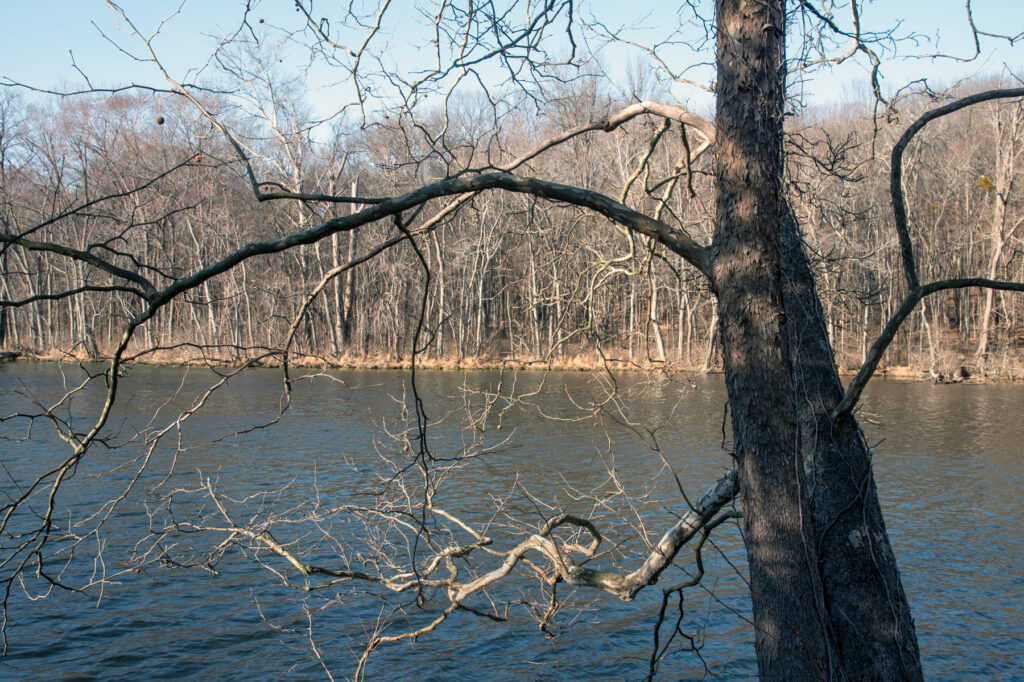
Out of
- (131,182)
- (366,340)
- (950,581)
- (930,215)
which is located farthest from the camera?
(366,340)

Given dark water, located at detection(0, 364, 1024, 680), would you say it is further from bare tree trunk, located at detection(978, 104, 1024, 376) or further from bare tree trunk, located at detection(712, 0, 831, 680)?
bare tree trunk, located at detection(978, 104, 1024, 376)

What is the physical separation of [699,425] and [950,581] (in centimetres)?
1031

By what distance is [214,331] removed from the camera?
41.4 m

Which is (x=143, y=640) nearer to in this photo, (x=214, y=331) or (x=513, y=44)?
(x=513, y=44)

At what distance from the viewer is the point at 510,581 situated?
9133 mm

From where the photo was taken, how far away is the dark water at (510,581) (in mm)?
7309

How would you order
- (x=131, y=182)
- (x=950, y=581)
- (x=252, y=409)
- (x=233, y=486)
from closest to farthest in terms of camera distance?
(x=950, y=581) → (x=233, y=486) → (x=252, y=409) → (x=131, y=182)

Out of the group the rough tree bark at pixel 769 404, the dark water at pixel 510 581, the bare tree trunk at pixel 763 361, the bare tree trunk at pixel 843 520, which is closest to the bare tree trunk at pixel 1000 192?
the dark water at pixel 510 581

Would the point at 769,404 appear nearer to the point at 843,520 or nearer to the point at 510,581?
the point at 843,520

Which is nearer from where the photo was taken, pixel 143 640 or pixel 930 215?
pixel 143 640

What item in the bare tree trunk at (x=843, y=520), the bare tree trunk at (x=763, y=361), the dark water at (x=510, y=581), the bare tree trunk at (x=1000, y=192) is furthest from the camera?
the bare tree trunk at (x=1000, y=192)

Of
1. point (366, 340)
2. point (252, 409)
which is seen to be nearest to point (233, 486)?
point (252, 409)

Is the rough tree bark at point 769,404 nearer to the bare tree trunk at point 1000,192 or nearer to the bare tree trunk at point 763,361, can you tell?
the bare tree trunk at point 763,361

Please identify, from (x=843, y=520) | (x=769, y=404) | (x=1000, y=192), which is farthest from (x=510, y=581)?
(x=1000, y=192)
